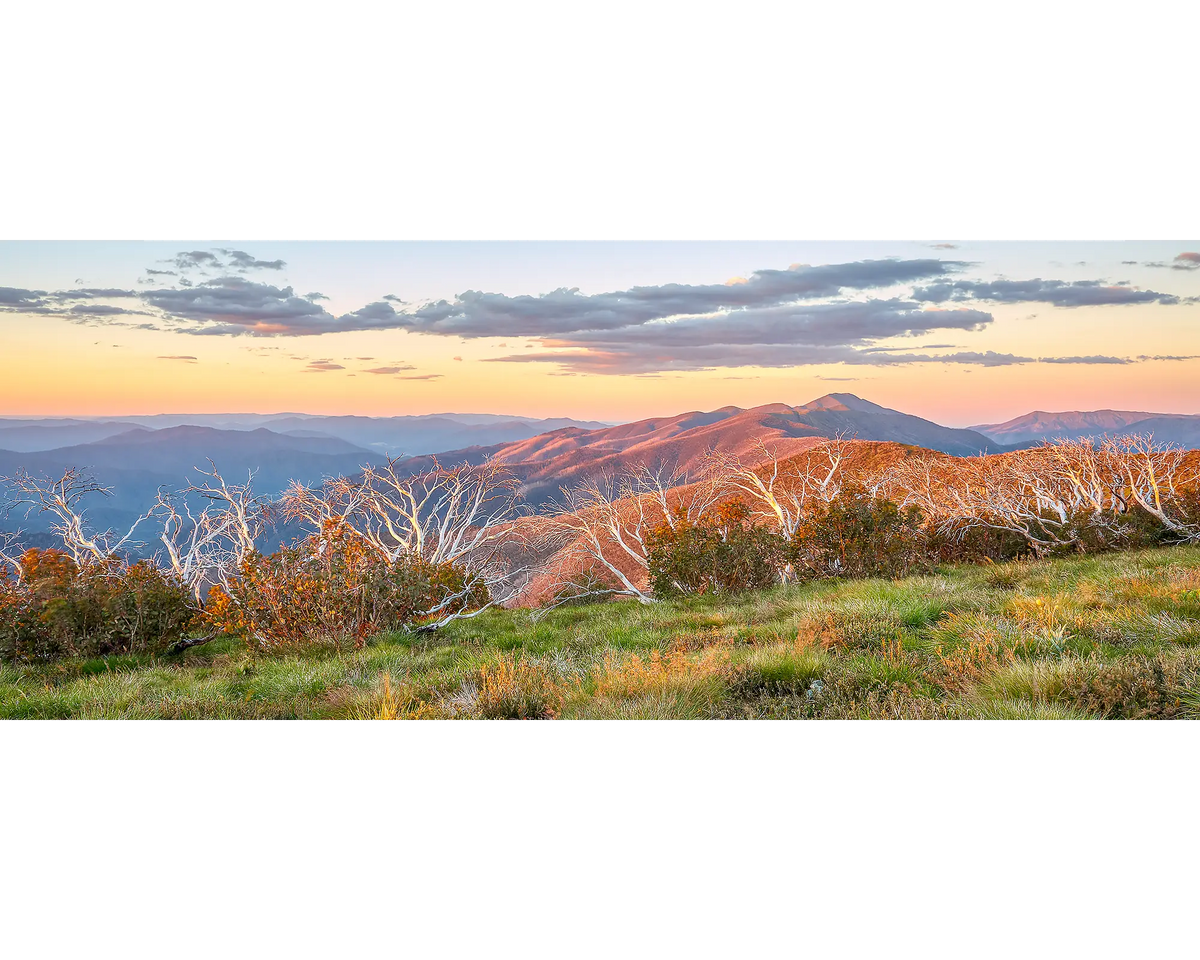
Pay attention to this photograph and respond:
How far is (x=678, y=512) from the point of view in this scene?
14.3m

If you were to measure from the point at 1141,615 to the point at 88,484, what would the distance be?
48.3 feet

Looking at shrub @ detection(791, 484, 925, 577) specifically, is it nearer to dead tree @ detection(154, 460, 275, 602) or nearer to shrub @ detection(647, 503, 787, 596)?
shrub @ detection(647, 503, 787, 596)

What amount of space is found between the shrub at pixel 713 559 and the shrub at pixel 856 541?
25.2 inches

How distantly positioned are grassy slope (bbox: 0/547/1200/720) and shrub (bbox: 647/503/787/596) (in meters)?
3.71

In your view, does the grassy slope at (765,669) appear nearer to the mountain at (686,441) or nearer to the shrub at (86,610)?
the shrub at (86,610)

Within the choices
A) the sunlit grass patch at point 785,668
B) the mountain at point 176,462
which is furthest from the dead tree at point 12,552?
the sunlit grass patch at point 785,668

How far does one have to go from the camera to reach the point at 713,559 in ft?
40.6

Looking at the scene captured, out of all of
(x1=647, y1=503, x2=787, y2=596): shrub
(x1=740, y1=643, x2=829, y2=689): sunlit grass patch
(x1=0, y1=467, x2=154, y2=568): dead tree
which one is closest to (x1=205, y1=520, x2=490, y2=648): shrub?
(x1=0, y1=467, x2=154, y2=568): dead tree

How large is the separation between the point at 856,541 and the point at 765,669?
8648 mm

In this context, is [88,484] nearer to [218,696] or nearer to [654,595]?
[218,696]

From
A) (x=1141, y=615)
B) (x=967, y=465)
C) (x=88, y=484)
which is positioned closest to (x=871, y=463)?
(x=967, y=465)

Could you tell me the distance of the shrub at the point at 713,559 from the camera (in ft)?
40.4
